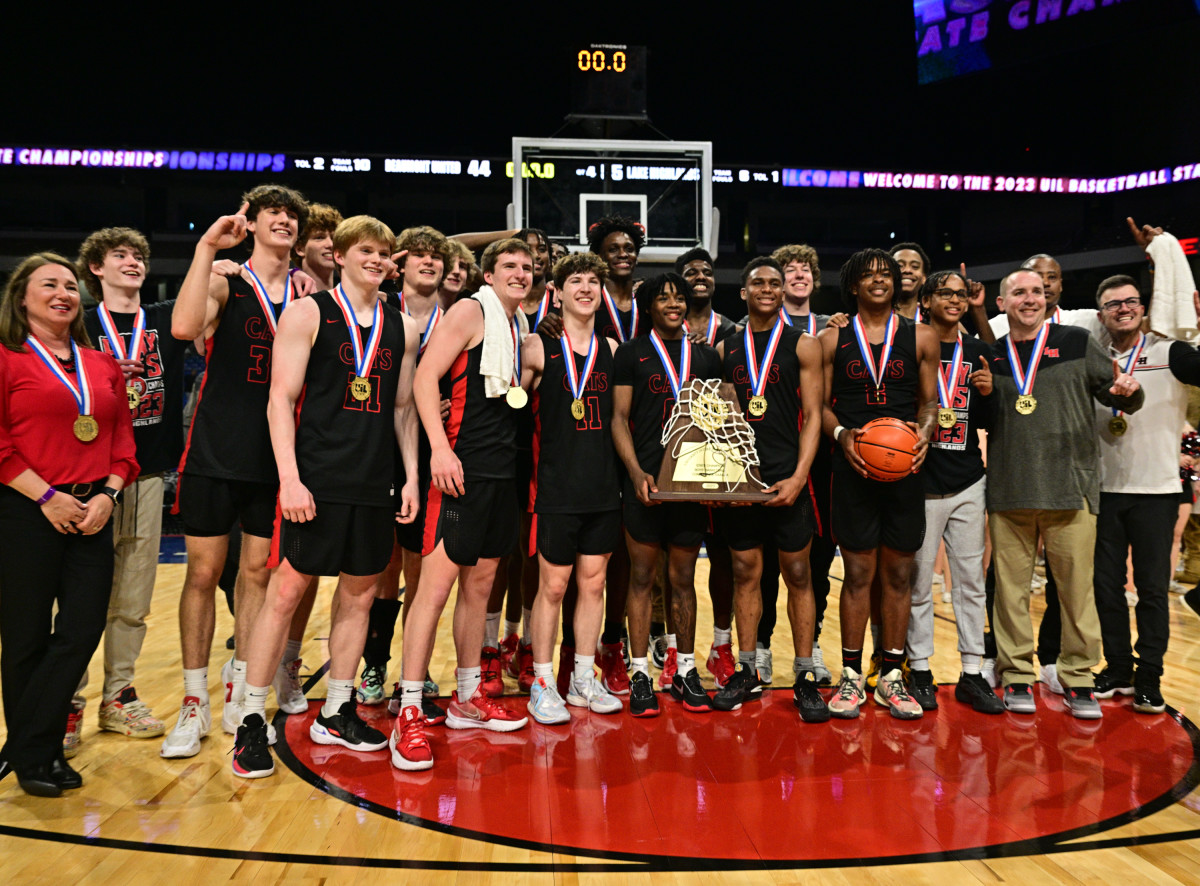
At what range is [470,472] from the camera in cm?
382

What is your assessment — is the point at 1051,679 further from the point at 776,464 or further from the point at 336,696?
the point at 336,696

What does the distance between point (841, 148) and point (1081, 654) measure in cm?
1845

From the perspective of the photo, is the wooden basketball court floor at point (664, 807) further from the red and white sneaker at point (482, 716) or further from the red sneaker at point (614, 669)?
the red sneaker at point (614, 669)

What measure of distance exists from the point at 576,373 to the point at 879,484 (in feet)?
5.19

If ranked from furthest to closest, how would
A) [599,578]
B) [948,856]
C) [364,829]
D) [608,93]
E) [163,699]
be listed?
[608,93], [163,699], [599,578], [364,829], [948,856]

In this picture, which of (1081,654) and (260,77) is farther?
(260,77)

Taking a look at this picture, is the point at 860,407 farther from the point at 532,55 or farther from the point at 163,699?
the point at 532,55

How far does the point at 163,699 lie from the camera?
4457 millimetres

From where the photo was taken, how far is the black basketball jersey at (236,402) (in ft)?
12.0

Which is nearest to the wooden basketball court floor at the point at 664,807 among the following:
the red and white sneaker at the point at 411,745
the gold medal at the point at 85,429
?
the red and white sneaker at the point at 411,745

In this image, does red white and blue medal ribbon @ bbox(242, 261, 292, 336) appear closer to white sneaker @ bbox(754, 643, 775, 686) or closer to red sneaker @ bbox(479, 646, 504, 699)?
red sneaker @ bbox(479, 646, 504, 699)

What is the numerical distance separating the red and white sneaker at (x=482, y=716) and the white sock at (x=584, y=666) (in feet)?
1.18

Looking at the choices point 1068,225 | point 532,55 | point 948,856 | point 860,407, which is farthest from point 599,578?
point 1068,225

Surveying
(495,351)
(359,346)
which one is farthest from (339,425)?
(495,351)
